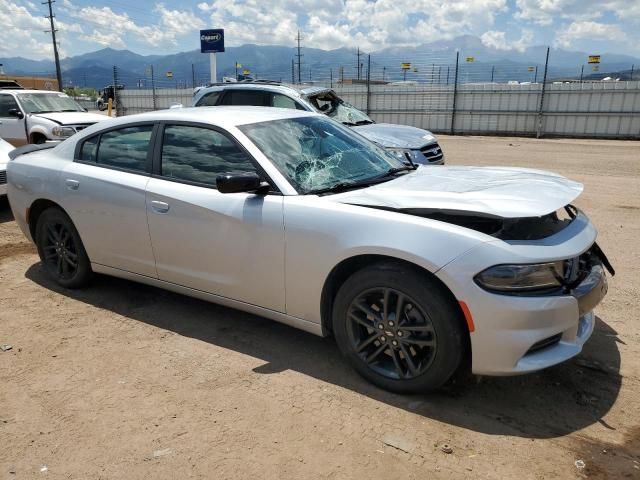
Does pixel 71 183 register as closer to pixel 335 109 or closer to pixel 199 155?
pixel 199 155

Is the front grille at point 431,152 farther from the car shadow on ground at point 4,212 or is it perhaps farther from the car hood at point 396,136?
the car shadow on ground at point 4,212

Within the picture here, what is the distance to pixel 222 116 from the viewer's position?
394cm

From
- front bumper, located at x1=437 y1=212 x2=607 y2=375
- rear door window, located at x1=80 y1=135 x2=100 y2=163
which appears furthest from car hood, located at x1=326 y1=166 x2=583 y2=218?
rear door window, located at x1=80 y1=135 x2=100 y2=163

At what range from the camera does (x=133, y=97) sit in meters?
29.1

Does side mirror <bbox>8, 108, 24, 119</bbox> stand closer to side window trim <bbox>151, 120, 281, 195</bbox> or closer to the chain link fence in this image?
side window trim <bbox>151, 120, 281, 195</bbox>

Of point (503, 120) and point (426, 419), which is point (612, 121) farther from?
point (426, 419)

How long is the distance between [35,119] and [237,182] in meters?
10.1

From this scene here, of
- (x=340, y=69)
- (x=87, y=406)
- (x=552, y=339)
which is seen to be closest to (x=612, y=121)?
(x=340, y=69)

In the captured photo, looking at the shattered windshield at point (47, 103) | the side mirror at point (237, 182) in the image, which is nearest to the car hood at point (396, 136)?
the side mirror at point (237, 182)

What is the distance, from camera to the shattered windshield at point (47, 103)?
1192cm

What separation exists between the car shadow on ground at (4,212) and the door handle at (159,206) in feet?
16.4

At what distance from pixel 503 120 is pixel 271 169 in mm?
19810

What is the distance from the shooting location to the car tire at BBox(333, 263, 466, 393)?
2895 millimetres

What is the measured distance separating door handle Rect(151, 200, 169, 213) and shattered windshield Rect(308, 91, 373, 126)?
5989 mm
